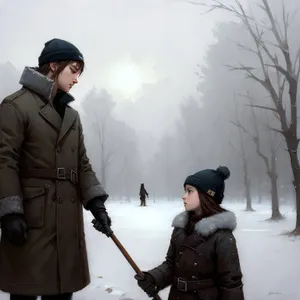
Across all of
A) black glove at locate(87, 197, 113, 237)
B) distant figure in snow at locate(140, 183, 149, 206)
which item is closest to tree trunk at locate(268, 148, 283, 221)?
distant figure in snow at locate(140, 183, 149, 206)

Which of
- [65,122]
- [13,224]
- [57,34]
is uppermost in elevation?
[57,34]

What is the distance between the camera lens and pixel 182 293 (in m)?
1.22

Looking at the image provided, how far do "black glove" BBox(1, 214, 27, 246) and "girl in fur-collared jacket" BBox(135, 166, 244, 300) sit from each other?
0.36 m

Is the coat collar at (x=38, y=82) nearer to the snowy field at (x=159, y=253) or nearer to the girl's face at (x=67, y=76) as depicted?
the girl's face at (x=67, y=76)

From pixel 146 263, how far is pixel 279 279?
0.71m

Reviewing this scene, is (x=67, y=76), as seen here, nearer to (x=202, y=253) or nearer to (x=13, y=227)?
(x=13, y=227)

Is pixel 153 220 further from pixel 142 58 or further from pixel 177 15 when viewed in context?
pixel 177 15

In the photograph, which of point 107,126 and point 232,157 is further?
point 232,157

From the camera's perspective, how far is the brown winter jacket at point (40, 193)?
113cm

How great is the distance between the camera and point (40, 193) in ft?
3.80

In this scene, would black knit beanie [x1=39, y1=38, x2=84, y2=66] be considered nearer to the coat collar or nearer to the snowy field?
the coat collar

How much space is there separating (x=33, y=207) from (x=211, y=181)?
52 cm

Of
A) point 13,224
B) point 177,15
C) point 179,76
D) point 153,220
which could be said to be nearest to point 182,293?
point 13,224

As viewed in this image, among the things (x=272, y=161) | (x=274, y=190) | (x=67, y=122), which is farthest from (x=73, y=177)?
(x=272, y=161)
